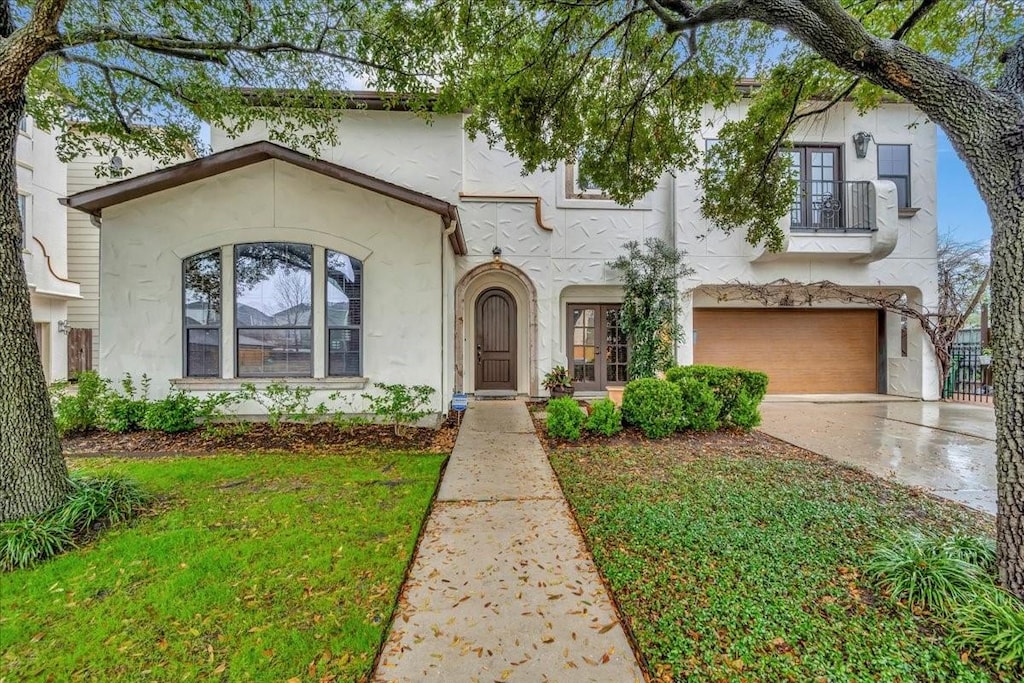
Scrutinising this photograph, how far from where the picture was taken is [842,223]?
33.8ft

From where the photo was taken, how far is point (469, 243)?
392 inches

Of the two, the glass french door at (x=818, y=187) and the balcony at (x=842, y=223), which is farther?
the glass french door at (x=818, y=187)

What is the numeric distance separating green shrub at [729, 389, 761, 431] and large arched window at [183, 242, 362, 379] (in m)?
6.21

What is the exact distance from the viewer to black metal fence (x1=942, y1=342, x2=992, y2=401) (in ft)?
34.6

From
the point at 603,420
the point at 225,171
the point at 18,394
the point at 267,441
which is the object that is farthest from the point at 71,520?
the point at 603,420

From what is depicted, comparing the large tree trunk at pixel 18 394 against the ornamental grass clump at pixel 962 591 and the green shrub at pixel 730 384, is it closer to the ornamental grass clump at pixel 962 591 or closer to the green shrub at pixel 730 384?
the ornamental grass clump at pixel 962 591

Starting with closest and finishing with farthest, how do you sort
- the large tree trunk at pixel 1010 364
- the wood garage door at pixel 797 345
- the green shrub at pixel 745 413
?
the large tree trunk at pixel 1010 364
the green shrub at pixel 745 413
the wood garage door at pixel 797 345

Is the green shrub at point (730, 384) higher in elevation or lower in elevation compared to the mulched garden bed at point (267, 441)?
higher

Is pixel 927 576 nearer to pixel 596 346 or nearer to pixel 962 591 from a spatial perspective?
pixel 962 591

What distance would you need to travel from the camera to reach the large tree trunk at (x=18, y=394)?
11.1 feet

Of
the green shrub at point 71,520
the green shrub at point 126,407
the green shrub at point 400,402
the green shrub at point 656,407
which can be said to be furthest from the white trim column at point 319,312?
the green shrub at point 656,407

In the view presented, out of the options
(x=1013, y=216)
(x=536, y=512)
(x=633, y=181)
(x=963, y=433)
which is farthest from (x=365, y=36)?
(x=963, y=433)

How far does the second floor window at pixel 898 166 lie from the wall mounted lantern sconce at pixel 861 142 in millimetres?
514

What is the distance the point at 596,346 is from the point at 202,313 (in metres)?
8.42
